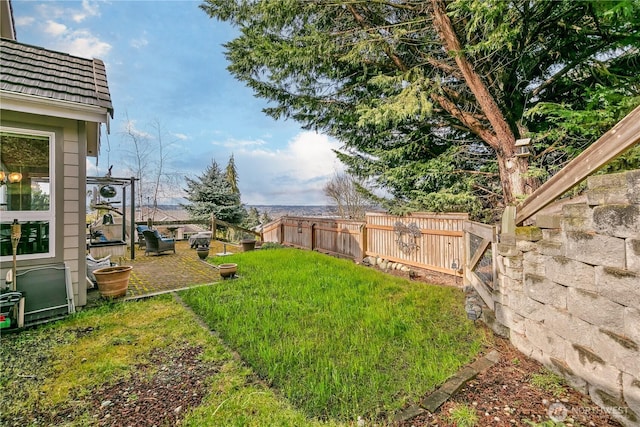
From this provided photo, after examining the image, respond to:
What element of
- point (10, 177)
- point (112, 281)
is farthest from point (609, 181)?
point (10, 177)

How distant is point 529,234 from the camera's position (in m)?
3.01

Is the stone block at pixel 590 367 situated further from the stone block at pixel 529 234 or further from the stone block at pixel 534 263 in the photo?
the stone block at pixel 529 234

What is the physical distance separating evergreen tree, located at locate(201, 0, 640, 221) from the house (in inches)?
167

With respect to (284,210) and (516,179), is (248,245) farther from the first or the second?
(284,210)

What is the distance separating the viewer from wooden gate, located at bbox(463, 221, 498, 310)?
408 centimetres

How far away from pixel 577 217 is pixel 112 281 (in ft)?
21.5

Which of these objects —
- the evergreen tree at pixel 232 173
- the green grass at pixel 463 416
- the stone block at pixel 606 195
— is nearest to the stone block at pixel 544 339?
the green grass at pixel 463 416

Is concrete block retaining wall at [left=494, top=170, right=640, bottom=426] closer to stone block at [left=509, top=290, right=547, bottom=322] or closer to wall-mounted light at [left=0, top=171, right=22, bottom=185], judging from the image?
stone block at [left=509, top=290, right=547, bottom=322]

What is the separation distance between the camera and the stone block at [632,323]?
184 cm

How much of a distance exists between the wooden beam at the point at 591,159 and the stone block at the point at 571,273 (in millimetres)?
646

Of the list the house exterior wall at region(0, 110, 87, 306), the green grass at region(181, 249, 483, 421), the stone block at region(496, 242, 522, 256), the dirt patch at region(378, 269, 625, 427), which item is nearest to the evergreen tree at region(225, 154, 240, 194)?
the green grass at region(181, 249, 483, 421)

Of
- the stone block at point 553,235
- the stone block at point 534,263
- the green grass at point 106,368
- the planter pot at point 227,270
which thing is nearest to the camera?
the green grass at point 106,368

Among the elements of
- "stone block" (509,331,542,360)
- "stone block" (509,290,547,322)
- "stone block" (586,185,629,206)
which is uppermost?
"stone block" (586,185,629,206)

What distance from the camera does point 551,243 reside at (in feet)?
8.82
